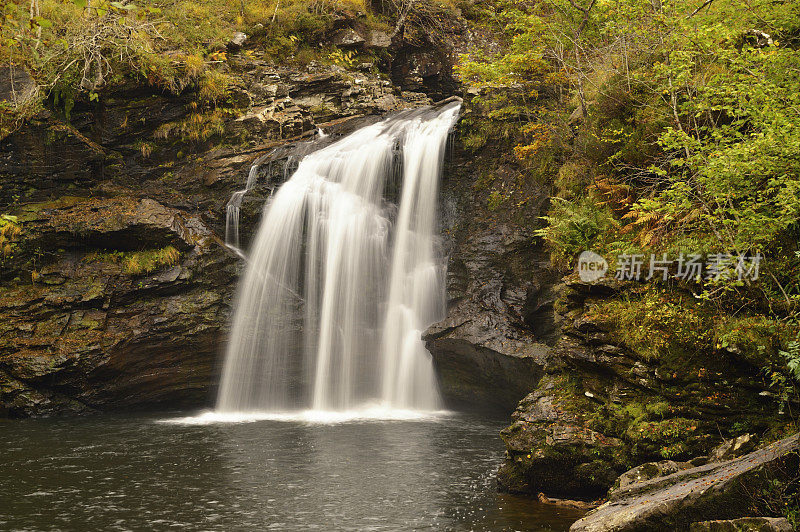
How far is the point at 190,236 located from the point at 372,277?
5.24m

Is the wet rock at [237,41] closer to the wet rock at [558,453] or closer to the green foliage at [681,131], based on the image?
the green foliage at [681,131]

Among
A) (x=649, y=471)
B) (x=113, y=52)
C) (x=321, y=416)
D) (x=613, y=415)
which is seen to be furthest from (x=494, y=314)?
(x=113, y=52)

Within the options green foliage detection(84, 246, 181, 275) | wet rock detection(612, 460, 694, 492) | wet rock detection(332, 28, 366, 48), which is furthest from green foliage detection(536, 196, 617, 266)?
wet rock detection(332, 28, 366, 48)

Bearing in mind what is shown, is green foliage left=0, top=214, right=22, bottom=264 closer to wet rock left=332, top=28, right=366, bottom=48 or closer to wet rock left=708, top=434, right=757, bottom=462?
wet rock left=332, top=28, right=366, bottom=48

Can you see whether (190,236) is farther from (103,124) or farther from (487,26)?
(487,26)

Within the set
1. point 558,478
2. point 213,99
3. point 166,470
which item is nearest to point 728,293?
point 558,478

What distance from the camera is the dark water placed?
738 cm

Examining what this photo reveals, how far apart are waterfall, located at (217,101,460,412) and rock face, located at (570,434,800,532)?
357 inches

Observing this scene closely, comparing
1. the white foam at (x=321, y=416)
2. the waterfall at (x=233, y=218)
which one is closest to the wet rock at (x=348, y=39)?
the waterfall at (x=233, y=218)

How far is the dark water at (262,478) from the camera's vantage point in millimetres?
7383

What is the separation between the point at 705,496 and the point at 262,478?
633cm

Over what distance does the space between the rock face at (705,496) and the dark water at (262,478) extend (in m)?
1.38

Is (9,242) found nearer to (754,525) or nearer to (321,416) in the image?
(321,416)

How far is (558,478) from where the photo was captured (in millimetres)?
7922
